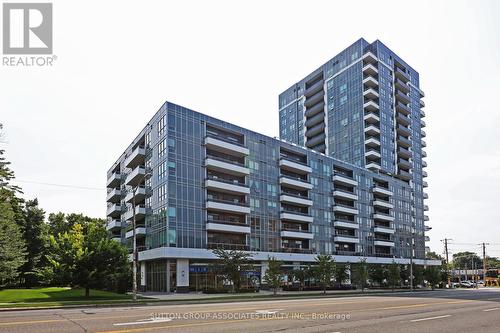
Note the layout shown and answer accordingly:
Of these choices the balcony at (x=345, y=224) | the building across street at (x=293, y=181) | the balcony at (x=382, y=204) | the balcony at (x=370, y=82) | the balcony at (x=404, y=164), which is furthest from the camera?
the balcony at (x=404, y=164)

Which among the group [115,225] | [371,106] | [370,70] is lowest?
[115,225]

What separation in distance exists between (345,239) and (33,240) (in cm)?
5725

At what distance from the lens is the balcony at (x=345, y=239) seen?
85.9 metres

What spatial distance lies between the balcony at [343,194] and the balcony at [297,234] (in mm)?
12212

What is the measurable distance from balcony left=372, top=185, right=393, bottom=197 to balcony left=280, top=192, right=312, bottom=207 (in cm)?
2486

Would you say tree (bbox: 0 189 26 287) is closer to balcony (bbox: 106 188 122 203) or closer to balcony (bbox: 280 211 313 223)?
balcony (bbox: 106 188 122 203)

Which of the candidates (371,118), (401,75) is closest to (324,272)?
(371,118)

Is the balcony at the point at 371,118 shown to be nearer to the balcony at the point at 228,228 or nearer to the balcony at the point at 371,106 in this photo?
the balcony at the point at 371,106

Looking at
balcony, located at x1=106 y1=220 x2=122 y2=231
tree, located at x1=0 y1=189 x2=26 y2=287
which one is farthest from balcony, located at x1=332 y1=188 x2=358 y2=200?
tree, located at x1=0 y1=189 x2=26 y2=287

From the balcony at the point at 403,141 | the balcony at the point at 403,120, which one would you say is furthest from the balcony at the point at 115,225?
the balcony at the point at 403,120

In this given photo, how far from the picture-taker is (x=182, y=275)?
57.3 meters

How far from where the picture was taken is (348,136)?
359ft

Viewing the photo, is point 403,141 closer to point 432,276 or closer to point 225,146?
point 432,276

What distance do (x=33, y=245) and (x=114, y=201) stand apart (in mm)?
16850
